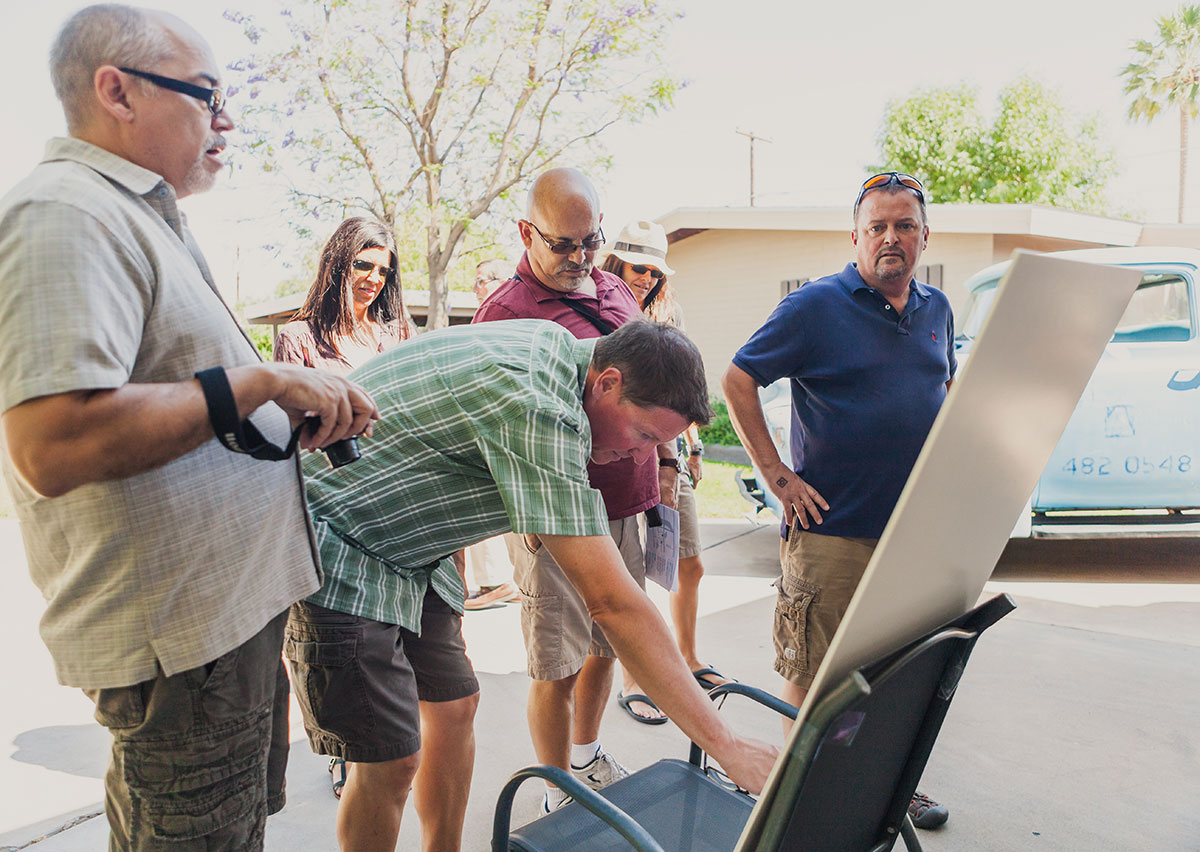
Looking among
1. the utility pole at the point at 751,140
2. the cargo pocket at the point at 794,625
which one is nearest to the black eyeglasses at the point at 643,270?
the cargo pocket at the point at 794,625

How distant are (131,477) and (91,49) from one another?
2.11ft

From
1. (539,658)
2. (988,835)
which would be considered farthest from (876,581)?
(988,835)

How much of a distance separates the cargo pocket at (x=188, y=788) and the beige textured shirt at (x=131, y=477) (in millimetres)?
138

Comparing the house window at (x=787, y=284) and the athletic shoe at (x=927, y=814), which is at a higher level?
the house window at (x=787, y=284)

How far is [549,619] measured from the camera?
2461mm

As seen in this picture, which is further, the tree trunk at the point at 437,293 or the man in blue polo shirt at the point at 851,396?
the tree trunk at the point at 437,293

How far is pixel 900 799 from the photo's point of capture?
1507 mm

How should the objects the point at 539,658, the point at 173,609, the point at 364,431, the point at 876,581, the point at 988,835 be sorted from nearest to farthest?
the point at 876,581 → the point at 173,609 → the point at 364,431 → the point at 539,658 → the point at 988,835

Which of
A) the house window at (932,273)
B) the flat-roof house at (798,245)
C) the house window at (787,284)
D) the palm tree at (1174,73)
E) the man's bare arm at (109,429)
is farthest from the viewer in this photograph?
the palm tree at (1174,73)

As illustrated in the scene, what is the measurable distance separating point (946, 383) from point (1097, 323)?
1.45 m

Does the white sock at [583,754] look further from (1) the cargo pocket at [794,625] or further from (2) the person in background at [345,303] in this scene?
(2) the person in background at [345,303]

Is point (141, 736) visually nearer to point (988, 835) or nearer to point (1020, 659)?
point (988, 835)

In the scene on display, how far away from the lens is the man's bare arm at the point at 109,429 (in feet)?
3.49

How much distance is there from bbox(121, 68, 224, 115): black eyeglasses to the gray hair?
1 centimetres
